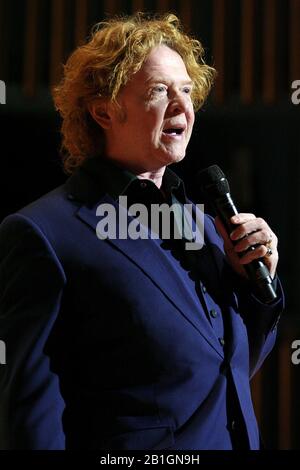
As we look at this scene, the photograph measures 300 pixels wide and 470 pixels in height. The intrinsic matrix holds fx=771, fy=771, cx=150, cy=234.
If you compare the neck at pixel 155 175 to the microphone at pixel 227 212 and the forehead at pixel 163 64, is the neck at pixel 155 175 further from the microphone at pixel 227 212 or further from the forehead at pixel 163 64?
the forehead at pixel 163 64

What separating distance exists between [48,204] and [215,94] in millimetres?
1977

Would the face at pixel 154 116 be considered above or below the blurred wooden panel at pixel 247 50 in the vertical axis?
below

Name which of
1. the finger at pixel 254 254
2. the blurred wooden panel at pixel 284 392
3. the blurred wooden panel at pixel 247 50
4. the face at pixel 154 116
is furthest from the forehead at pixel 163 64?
the blurred wooden panel at pixel 284 392

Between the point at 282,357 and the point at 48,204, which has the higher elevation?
the point at 48,204

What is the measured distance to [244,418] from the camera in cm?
131

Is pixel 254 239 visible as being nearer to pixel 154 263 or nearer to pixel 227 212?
pixel 227 212

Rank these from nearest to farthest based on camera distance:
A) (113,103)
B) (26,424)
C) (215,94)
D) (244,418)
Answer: (26,424), (244,418), (113,103), (215,94)

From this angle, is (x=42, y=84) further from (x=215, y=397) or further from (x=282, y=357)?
(x=215, y=397)

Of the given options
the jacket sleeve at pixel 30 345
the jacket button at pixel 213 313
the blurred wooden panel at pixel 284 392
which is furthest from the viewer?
the blurred wooden panel at pixel 284 392

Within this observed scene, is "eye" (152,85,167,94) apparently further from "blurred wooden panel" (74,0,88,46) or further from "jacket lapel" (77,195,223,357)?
"blurred wooden panel" (74,0,88,46)

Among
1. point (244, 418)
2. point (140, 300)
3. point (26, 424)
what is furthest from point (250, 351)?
point (26, 424)

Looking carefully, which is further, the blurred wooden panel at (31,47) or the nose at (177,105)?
the blurred wooden panel at (31,47)

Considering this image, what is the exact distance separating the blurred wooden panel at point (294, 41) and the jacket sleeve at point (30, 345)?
220cm

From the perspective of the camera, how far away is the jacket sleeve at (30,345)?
1200 millimetres
